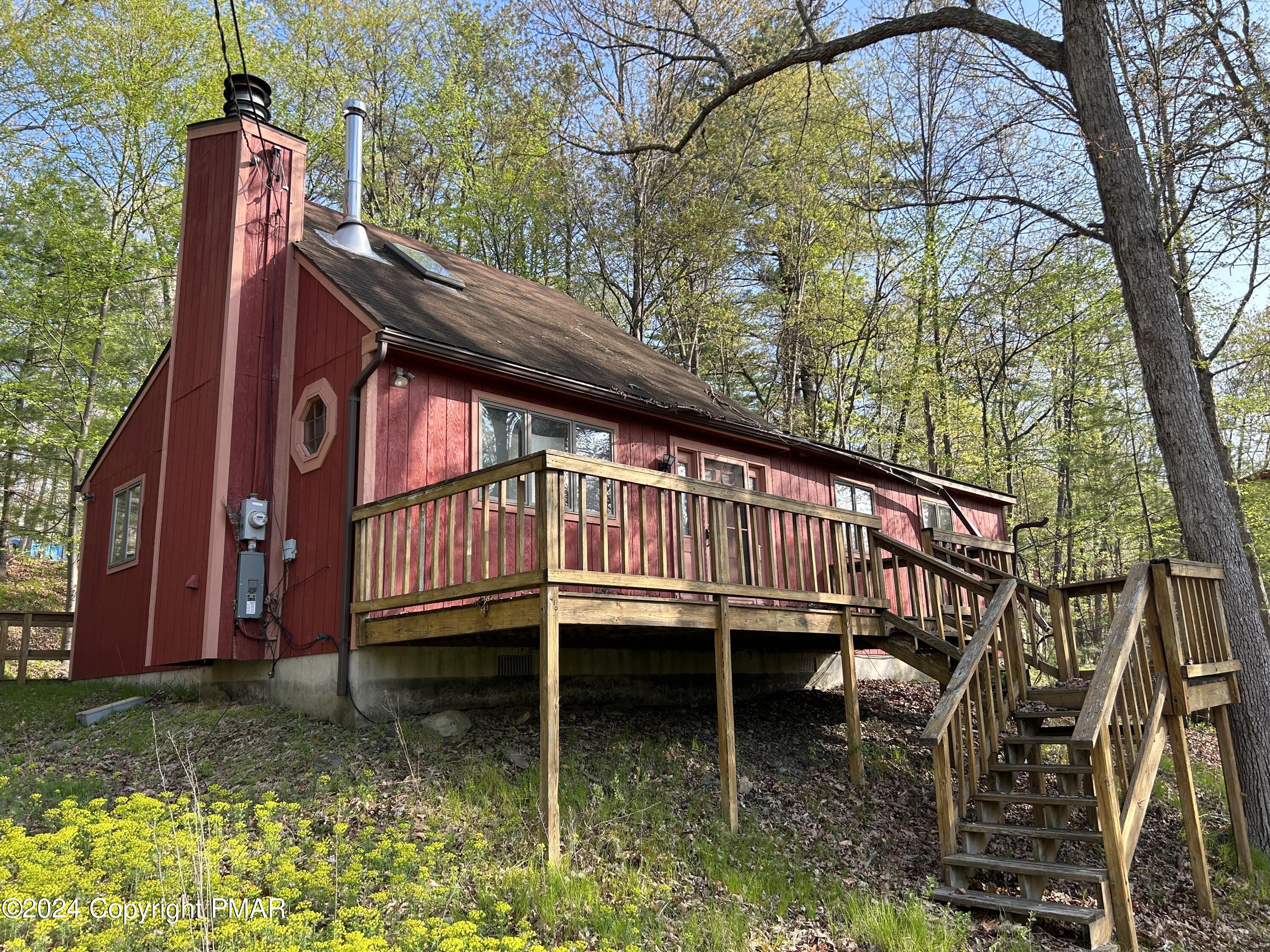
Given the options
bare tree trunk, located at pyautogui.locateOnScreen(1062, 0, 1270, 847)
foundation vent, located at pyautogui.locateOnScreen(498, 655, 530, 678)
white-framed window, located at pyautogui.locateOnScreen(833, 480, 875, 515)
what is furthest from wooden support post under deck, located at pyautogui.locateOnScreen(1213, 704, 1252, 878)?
white-framed window, located at pyautogui.locateOnScreen(833, 480, 875, 515)

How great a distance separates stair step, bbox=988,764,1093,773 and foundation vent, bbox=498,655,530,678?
15.7 feet

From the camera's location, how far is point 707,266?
74.4 feet

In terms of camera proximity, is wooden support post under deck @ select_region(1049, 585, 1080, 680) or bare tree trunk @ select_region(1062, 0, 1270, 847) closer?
bare tree trunk @ select_region(1062, 0, 1270, 847)

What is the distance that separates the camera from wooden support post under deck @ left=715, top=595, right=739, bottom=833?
7.17m

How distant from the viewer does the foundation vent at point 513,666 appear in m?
9.37

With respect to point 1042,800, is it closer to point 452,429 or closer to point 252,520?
point 452,429

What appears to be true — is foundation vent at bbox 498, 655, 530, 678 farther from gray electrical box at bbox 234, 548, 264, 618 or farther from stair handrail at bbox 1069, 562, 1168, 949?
stair handrail at bbox 1069, 562, 1168, 949

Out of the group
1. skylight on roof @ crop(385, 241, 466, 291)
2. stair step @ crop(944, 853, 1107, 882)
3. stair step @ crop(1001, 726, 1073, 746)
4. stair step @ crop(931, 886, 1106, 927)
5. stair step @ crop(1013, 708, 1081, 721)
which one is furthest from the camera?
skylight on roof @ crop(385, 241, 466, 291)

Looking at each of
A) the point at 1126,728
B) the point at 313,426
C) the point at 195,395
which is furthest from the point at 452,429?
the point at 1126,728

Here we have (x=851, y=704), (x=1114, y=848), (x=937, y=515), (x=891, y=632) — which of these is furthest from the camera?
(x=937, y=515)

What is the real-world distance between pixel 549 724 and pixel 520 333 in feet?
22.3

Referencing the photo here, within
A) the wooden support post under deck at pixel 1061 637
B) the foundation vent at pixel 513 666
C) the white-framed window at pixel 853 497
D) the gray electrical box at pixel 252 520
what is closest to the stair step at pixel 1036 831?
the wooden support post under deck at pixel 1061 637

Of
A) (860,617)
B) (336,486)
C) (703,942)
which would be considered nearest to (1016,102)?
(860,617)

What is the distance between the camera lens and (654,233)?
21.9 metres
